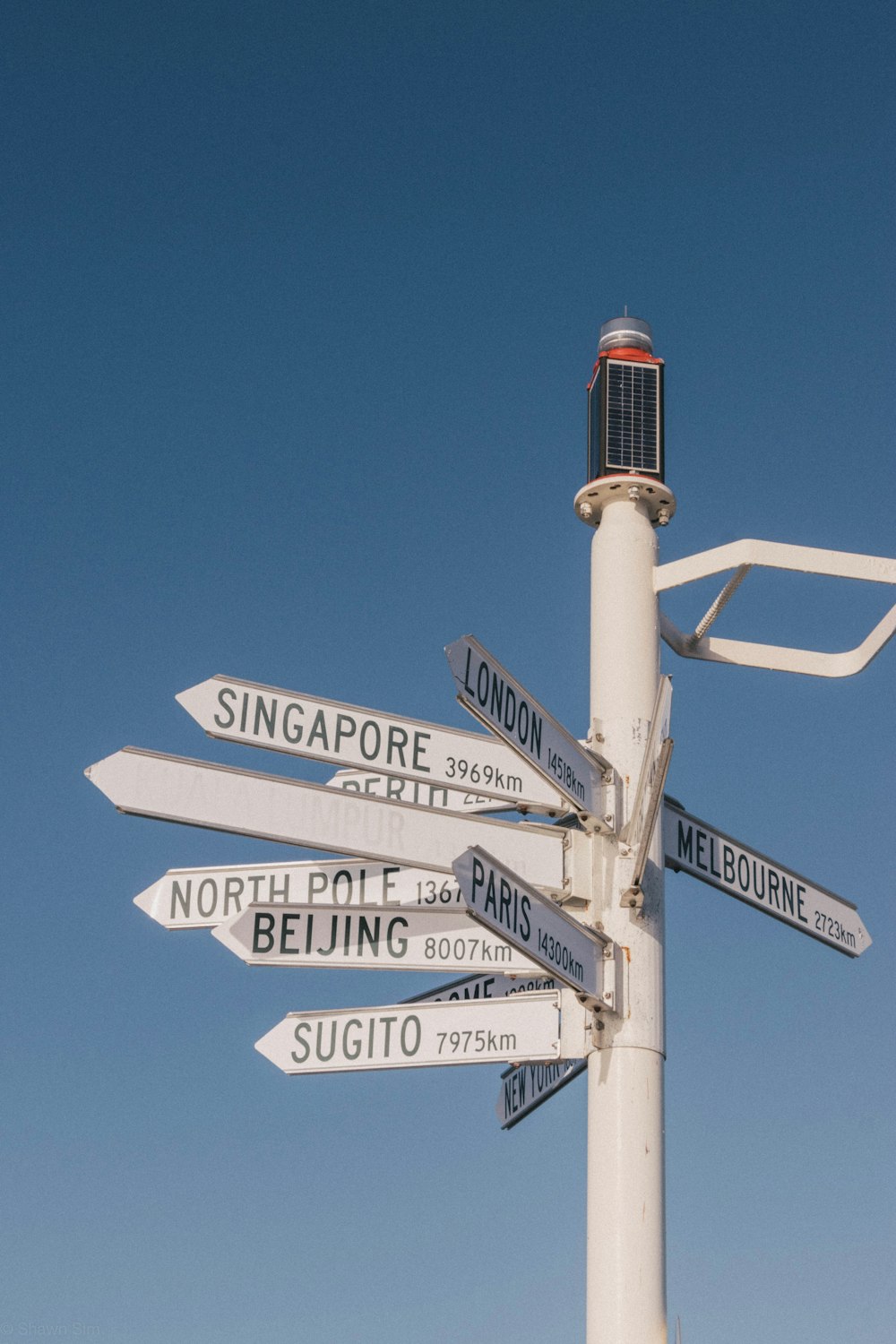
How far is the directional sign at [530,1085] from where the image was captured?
699cm

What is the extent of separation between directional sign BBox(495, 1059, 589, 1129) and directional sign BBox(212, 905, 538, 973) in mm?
516

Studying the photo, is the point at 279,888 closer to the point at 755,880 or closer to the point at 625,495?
the point at 755,880

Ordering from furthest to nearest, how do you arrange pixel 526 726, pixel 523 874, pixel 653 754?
pixel 523 874 < pixel 653 754 < pixel 526 726

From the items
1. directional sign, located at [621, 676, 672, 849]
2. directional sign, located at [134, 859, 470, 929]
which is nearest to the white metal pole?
directional sign, located at [621, 676, 672, 849]

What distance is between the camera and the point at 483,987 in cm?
752

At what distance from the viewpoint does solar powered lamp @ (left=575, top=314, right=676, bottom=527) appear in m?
7.60

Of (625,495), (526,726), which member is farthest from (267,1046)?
(625,495)

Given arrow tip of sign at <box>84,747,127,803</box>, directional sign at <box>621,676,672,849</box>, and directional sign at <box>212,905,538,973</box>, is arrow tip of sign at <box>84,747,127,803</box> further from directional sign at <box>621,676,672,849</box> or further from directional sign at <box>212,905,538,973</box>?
directional sign at <box>621,676,672,849</box>

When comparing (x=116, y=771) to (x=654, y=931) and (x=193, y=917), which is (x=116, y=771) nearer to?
(x=193, y=917)

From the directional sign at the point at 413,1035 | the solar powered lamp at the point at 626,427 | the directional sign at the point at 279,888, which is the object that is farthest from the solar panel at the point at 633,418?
the directional sign at the point at 413,1035

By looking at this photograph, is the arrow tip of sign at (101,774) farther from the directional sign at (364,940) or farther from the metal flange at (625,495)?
the metal flange at (625,495)

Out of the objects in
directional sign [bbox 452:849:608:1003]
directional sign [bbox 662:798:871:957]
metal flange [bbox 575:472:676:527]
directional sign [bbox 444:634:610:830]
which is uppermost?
metal flange [bbox 575:472:676:527]

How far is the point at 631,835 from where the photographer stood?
6832 millimetres

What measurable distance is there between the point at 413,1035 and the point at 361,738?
1242 millimetres
